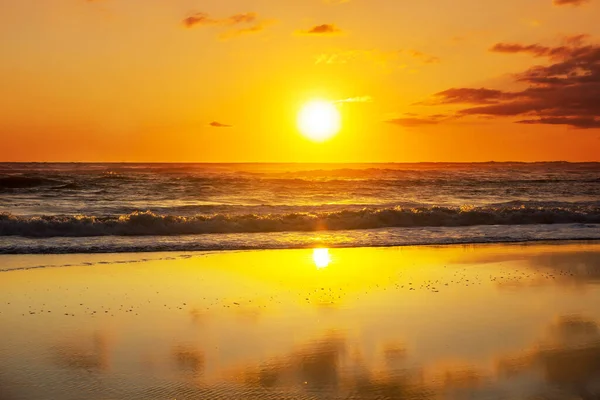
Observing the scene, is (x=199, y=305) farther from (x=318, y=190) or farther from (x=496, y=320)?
(x=318, y=190)

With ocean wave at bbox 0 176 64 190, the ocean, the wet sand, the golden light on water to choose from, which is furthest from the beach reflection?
ocean wave at bbox 0 176 64 190

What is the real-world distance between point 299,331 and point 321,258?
7685mm

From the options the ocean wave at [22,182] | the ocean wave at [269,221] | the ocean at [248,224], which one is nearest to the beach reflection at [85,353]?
the ocean at [248,224]

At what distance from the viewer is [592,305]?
34.8 ft

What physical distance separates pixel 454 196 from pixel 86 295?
39.0 meters

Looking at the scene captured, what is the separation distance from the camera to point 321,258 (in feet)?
54.6

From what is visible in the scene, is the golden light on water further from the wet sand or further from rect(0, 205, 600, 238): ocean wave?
rect(0, 205, 600, 238): ocean wave

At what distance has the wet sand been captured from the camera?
22.4ft

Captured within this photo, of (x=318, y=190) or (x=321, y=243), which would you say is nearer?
(x=321, y=243)

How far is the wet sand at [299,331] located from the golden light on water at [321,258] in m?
0.43

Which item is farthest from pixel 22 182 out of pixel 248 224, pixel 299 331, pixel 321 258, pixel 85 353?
pixel 299 331

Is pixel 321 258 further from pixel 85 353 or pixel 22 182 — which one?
pixel 22 182

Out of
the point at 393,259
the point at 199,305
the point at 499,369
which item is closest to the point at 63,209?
the point at 393,259

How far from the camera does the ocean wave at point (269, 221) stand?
2275 centimetres
